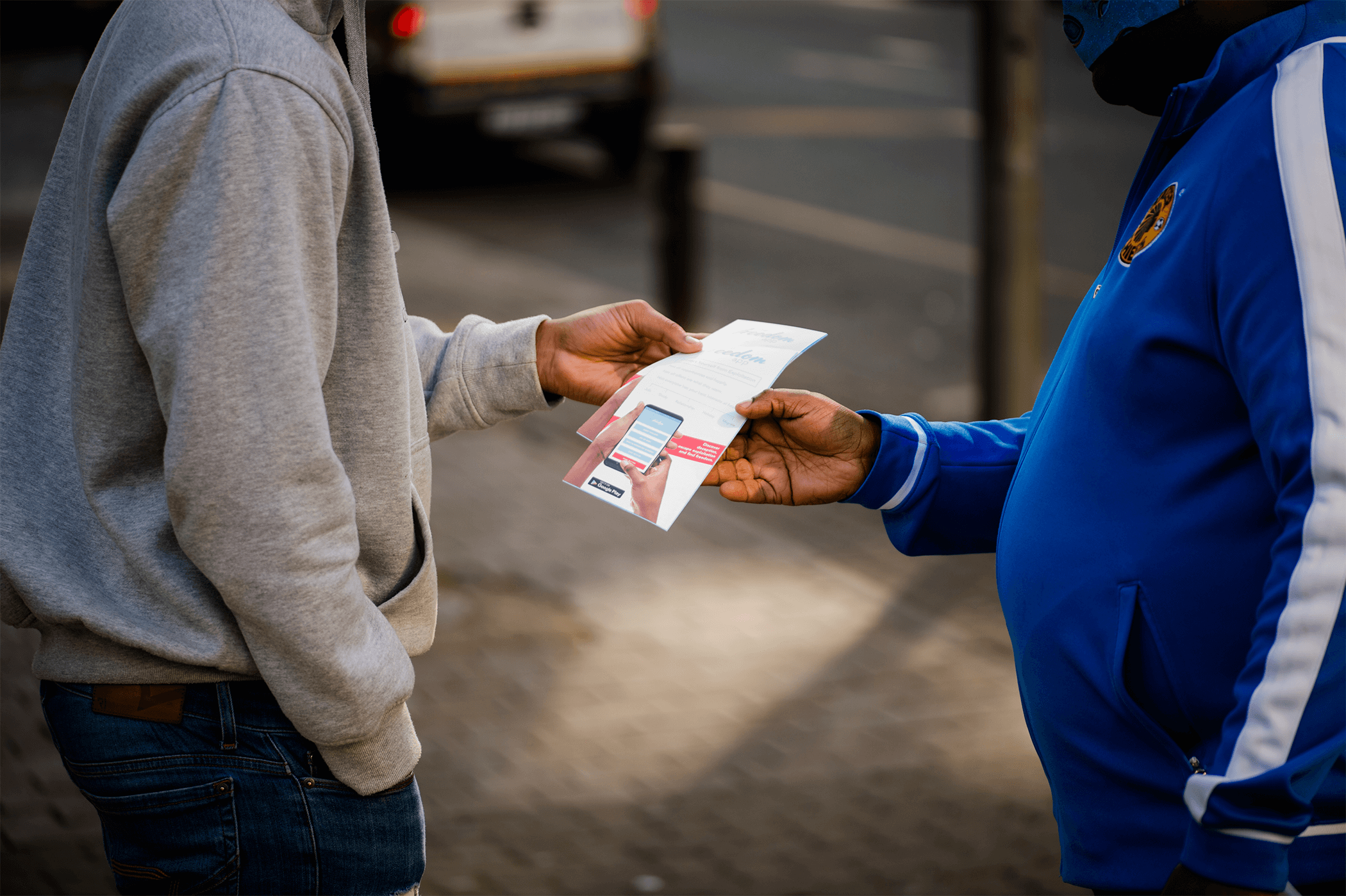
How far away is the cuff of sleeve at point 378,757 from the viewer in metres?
1.89

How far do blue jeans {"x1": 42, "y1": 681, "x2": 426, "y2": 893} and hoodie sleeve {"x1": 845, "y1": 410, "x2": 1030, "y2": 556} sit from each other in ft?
3.51

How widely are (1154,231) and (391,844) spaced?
1396mm

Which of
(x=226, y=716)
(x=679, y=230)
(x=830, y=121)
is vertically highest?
(x=226, y=716)

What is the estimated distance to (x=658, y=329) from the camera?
251cm

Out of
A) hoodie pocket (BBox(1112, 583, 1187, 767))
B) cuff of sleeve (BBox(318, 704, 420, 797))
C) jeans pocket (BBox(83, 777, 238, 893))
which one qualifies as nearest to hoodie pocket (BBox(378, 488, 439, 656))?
cuff of sleeve (BBox(318, 704, 420, 797))

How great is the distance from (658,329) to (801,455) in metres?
0.36

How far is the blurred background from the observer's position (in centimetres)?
372

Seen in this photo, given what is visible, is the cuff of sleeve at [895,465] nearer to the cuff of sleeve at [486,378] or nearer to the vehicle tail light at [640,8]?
the cuff of sleeve at [486,378]

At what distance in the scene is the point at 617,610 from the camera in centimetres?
512

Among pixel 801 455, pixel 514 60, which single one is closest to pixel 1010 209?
pixel 801 455

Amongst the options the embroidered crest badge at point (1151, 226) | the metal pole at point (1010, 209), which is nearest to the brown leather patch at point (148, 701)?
the embroidered crest badge at point (1151, 226)

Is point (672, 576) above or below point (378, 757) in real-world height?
below

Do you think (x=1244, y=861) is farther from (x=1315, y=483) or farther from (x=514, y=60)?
(x=514, y=60)

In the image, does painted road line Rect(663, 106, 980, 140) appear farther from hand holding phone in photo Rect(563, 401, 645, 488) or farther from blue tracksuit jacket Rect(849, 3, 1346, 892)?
blue tracksuit jacket Rect(849, 3, 1346, 892)
